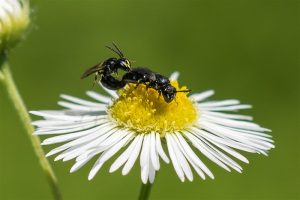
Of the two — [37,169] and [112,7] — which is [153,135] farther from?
[112,7]

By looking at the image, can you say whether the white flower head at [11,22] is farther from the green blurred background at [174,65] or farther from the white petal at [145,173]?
the green blurred background at [174,65]

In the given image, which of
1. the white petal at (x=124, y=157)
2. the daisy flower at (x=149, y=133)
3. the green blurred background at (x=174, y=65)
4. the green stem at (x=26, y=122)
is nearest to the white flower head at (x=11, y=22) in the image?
the green stem at (x=26, y=122)

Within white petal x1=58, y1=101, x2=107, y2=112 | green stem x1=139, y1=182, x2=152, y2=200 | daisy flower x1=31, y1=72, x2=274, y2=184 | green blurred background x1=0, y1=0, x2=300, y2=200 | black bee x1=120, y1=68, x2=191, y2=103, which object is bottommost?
green stem x1=139, y1=182, x2=152, y2=200

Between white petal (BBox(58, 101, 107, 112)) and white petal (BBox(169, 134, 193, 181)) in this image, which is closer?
white petal (BBox(169, 134, 193, 181))

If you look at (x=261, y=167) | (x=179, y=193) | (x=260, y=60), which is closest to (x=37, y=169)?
(x=179, y=193)

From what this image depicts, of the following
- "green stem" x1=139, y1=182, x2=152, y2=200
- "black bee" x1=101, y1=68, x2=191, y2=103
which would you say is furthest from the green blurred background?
"green stem" x1=139, y1=182, x2=152, y2=200

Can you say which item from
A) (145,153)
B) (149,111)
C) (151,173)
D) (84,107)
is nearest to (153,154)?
(145,153)

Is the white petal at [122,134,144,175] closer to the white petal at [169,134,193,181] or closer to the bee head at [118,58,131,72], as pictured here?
the white petal at [169,134,193,181]
